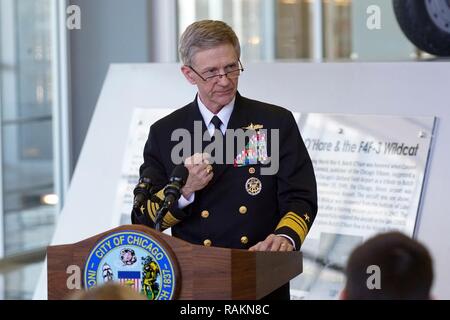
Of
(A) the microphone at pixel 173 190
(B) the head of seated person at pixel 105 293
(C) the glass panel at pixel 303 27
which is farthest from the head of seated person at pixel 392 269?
(C) the glass panel at pixel 303 27

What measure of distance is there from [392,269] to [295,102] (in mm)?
3317

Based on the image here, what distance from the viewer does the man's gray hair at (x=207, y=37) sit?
8.75ft

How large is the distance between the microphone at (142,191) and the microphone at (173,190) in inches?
2.2

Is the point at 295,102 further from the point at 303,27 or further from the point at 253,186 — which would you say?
the point at 303,27

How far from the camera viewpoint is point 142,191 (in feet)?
8.41

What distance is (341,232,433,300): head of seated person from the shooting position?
67.3 inches

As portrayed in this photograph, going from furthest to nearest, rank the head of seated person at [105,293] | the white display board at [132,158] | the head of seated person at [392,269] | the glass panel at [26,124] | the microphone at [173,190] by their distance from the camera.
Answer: the glass panel at [26,124] < the white display board at [132,158] < the microphone at [173,190] < the head of seated person at [392,269] < the head of seated person at [105,293]

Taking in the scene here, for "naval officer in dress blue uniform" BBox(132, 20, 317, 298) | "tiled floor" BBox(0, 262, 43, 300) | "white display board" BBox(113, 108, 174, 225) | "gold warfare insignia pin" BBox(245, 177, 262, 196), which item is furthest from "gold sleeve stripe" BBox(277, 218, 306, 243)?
"tiled floor" BBox(0, 262, 43, 300)

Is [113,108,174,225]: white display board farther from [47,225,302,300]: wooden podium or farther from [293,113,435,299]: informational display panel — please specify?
[47,225,302,300]: wooden podium

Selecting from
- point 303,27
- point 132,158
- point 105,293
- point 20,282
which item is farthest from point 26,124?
point 105,293

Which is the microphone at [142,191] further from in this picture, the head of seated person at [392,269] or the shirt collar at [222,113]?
the head of seated person at [392,269]

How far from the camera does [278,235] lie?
8.47 ft

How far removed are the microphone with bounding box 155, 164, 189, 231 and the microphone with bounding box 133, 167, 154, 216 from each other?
56mm

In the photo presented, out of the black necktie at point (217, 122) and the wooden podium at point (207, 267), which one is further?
the black necktie at point (217, 122)
